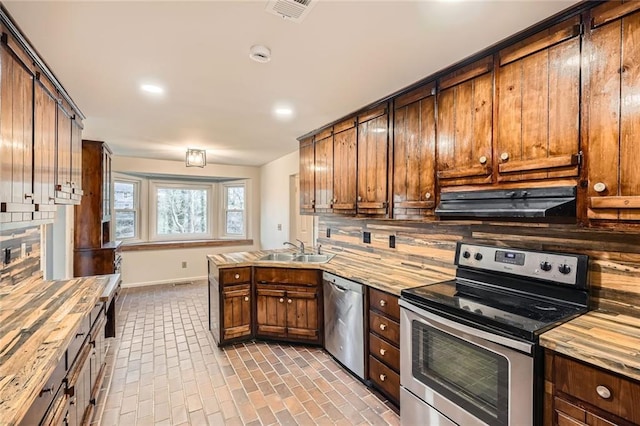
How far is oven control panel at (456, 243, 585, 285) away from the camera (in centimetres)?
166

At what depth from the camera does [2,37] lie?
1.48 m

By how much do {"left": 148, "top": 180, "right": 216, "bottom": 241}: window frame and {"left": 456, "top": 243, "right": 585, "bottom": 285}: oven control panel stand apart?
5515 millimetres

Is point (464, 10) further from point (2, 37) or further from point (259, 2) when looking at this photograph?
point (2, 37)

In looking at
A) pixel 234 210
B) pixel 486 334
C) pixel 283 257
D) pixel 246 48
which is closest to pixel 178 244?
pixel 234 210

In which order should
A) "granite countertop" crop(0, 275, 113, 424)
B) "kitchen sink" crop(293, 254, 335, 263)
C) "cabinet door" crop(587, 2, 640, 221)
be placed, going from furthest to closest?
"kitchen sink" crop(293, 254, 335, 263) → "cabinet door" crop(587, 2, 640, 221) → "granite countertop" crop(0, 275, 113, 424)

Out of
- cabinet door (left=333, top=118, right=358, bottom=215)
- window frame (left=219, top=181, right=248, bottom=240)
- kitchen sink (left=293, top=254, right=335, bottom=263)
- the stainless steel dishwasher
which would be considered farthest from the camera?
window frame (left=219, top=181, right=248, bottom=240)

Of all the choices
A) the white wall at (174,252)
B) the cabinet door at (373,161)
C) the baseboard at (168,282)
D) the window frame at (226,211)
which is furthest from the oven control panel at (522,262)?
the baseboard at (168,282)

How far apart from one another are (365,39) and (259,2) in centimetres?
60

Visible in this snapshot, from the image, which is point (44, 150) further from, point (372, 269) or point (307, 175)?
point (372, 269)

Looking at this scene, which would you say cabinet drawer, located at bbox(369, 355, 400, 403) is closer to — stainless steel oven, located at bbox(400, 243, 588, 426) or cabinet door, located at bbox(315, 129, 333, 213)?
stainless steel oven, located at bbox(400, 243, 588, 426)

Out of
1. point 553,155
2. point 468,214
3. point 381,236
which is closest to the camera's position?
point 553,155

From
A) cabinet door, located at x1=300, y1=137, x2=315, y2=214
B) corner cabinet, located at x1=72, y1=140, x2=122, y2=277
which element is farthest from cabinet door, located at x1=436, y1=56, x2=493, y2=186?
corner cabinet, located at x1=72, y1=140, x2=122, y2=277

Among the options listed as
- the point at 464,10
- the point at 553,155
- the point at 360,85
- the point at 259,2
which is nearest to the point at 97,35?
the point at 259,2

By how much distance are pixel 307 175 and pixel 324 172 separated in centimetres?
40
